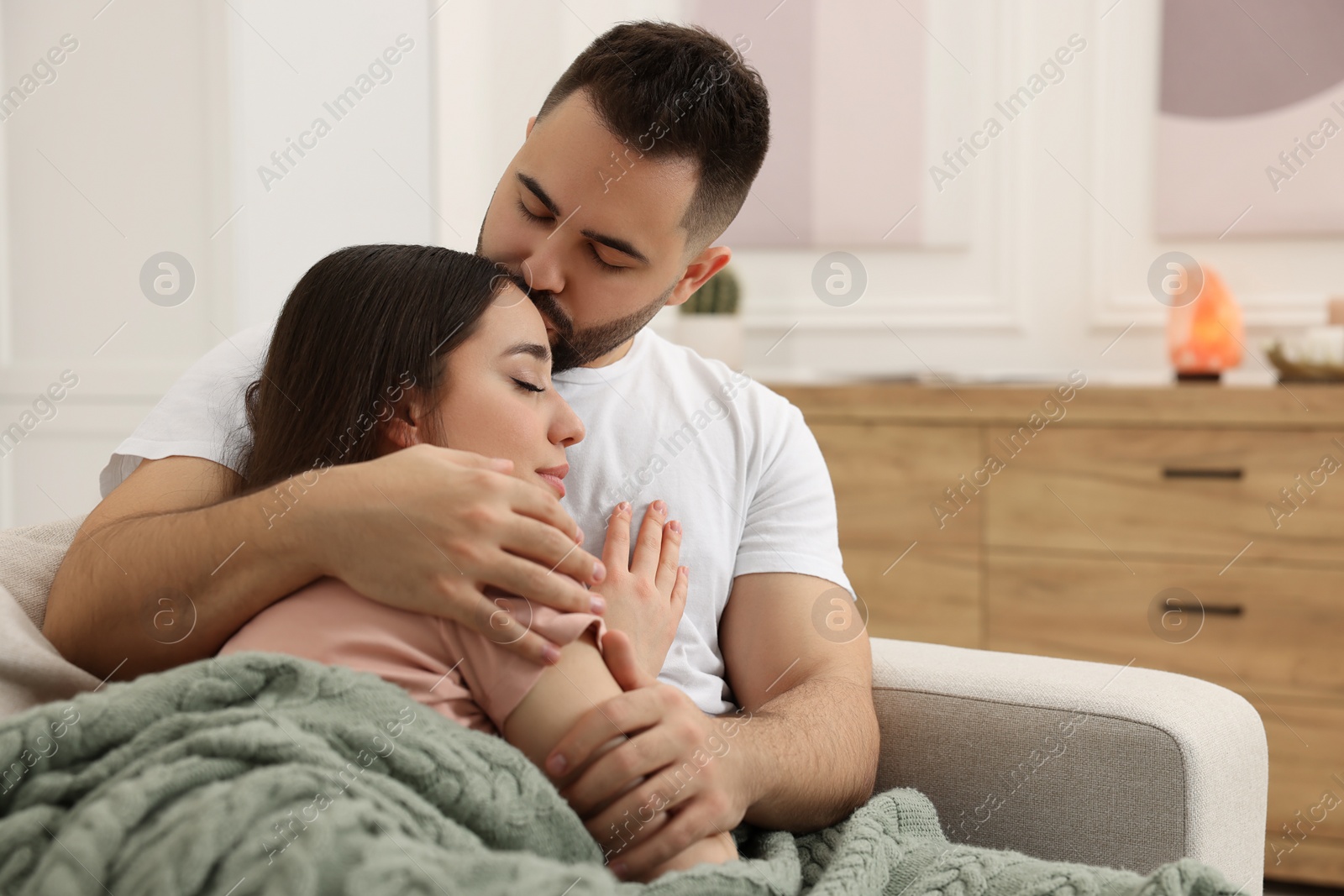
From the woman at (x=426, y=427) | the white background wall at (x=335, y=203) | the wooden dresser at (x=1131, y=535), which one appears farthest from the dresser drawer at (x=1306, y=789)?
the woman at (x=426, y=427)

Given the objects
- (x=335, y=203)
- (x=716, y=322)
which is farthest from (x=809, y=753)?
(x=335, y=203)

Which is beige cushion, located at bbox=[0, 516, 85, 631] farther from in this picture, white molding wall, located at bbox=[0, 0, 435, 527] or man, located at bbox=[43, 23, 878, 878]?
white molding wall, located at bbox=[0, 0, 435, 527]

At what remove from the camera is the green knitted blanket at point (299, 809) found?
26.2 inches

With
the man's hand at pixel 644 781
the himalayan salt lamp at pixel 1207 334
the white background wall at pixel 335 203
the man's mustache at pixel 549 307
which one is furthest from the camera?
the white background wall at pixel 335 203

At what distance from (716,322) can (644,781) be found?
1.93 meters

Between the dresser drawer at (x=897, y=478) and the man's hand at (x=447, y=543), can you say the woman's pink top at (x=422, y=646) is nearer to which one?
the man's hand at (x=447, y=543)

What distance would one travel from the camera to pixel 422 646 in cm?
91

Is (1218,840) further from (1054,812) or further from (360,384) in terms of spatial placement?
(360,384)

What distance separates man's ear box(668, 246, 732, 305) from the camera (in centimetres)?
146

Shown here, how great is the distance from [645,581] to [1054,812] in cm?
47

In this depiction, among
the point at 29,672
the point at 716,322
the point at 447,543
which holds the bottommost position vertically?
the point at 716,322

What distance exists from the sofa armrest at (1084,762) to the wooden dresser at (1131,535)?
1.10 meters

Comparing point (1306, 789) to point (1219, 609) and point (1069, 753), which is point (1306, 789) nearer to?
point (1219, 609)

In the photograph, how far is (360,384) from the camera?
1.01 m
